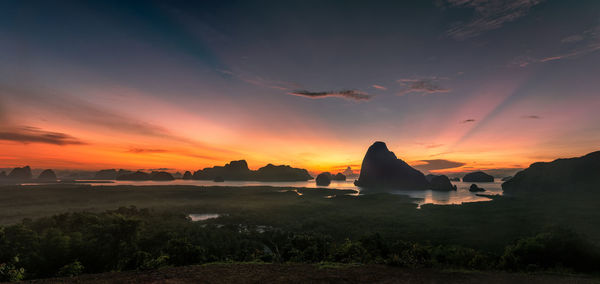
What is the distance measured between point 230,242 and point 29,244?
16.3 metres

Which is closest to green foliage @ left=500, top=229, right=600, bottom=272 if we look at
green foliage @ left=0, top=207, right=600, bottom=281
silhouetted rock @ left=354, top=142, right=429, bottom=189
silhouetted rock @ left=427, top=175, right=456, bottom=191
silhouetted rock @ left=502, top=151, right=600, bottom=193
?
green foliage @ left=0, top=207, right=600, bottom=281

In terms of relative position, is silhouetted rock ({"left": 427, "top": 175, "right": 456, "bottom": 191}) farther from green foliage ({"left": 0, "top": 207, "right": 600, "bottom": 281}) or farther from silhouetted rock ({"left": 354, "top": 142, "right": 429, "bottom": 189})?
green foliage ({"left": 0, "top": 207, "right": 600, "bottom": 281})

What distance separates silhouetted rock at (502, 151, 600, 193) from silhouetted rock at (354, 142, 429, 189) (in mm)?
43317

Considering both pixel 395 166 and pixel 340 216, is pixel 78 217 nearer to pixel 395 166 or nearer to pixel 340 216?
pixel 340 216

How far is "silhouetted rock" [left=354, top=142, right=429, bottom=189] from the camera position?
136875 mm

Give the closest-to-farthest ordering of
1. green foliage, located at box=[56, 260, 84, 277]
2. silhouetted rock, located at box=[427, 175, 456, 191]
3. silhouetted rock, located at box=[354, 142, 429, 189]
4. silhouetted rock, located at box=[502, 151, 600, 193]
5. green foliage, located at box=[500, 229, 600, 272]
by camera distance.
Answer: green foliage, located at box=[56, 260, 84, 277] → green foliage, located at box=[500, 229, 600, 272] → silhouetted rock, located at box=[502, 151, 600, 193] → silhouetted rock, located at box=[427, 175, 456, 191] → silhouetted rock, located at box=[354, 142, 429, 189]

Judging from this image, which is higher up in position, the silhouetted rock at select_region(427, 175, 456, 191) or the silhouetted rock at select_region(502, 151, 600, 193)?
the silhouetted rock at select_region(502, 151, 600, 193)

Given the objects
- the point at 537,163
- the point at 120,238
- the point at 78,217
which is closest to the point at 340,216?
the point at 120,238

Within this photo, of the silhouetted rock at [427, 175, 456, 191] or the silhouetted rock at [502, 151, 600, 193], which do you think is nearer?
the silhouetted rock at [502, 151, 600, 193]

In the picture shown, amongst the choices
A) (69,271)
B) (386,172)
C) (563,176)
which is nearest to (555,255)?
(69,271)

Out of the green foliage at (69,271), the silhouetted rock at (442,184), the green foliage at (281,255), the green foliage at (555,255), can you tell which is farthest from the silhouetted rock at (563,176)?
the green foliage at (69,271)

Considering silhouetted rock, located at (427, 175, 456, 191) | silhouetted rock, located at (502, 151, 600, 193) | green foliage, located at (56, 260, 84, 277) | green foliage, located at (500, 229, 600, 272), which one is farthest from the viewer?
silhouetted rock, located at (427, 175, 456, 191)

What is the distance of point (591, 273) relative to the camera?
585 inches

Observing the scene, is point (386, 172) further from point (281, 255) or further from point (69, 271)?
point (69, 271)
